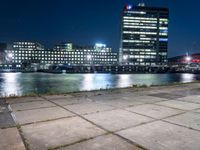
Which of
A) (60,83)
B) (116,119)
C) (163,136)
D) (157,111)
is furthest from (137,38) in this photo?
(163,136)

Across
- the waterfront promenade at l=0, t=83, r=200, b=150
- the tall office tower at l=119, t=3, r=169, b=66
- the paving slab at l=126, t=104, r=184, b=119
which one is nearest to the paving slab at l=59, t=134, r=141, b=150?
the waterfront promenade at l=0, t=83, r=200, b=150

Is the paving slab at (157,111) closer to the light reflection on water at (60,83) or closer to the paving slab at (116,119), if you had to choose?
the paving slab at (116,119)

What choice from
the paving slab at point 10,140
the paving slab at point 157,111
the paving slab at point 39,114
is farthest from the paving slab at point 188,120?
the paving slab at point 10,140

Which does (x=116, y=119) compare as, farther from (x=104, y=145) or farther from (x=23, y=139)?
(x=23, y=139)

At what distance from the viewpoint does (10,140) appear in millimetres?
3924

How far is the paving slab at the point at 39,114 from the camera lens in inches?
214

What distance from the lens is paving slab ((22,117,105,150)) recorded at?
3.81m

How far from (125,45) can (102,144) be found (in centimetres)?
19467

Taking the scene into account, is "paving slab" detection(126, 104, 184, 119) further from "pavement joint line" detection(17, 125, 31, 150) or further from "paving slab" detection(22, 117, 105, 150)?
"pavement joint line" detection(17, 125, 31, 150)

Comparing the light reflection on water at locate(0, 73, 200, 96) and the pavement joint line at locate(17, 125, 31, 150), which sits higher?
the pavement joint line at locate(17, 125, 31, 150)

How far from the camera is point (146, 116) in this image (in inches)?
229

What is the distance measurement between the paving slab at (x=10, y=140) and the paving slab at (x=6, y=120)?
15.2 inches

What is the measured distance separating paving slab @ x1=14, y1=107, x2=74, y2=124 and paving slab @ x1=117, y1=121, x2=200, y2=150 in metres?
2.24

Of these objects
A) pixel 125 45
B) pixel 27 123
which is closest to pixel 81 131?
pixel 27 123
